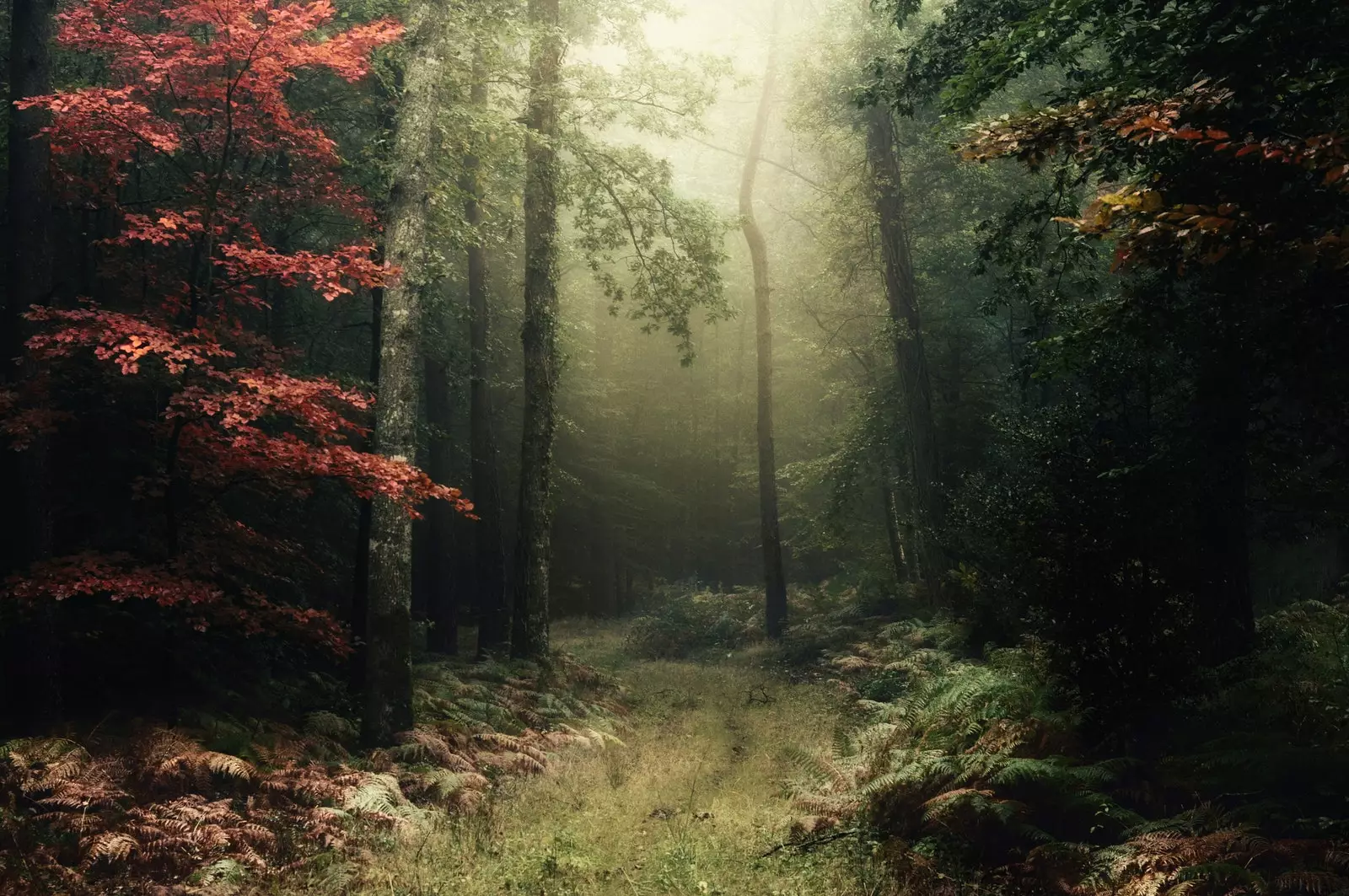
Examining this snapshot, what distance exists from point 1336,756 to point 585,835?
516cm

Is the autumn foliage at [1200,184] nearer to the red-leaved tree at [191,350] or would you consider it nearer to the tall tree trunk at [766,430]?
the red-leaved tree at [191,350]

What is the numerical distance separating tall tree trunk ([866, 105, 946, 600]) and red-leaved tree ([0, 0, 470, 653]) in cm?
1060

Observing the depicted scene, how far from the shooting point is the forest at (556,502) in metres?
5.58

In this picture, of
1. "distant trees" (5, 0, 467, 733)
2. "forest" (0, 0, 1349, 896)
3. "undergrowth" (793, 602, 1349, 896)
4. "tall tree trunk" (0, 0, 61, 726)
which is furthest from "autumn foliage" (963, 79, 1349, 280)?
"tall tree trunk" (0, 0, 61, 726)

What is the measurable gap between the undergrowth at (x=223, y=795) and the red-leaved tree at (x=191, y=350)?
1071mm

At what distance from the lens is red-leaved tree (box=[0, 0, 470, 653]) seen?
24.2 ft

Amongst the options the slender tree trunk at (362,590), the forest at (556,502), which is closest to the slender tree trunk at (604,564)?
the forest at (556,502)

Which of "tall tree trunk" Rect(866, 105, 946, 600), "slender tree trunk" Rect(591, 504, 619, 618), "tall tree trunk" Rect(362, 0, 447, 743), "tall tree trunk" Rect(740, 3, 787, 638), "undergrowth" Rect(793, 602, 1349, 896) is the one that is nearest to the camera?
"undergrowth" Rect(793, 602, 1349, 896)

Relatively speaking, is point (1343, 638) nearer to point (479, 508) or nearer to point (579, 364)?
point (479, 508)

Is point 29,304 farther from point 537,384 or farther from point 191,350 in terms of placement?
point 537,384

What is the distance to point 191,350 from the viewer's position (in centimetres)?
721

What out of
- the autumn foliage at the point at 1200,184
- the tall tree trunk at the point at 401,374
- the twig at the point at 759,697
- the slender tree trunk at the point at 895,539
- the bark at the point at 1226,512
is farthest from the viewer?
the slender tree trunk at the point at 895,539

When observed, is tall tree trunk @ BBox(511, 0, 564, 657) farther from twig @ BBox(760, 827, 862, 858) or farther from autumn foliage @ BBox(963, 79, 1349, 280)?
autumn foliage @ BBox(963, 79, 1349, 280)

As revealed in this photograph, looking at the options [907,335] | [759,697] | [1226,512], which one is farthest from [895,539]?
[1226,512]
